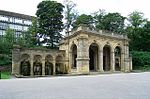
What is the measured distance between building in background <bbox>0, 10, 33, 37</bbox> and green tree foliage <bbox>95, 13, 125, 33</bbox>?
31427mm

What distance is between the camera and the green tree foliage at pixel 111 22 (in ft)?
185

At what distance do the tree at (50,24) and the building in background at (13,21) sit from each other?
29608 mm

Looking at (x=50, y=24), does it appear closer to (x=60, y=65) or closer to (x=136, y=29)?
(x=60, y=65)

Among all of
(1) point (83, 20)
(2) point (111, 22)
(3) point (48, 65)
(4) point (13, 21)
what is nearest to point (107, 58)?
(3) point (48, 65)

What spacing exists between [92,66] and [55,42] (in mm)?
10362

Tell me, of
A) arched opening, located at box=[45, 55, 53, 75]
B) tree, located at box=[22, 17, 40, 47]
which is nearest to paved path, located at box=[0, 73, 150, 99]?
arched opening, located at box=[45, 55, 53, 75]

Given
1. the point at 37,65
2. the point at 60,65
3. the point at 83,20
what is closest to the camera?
the point at 37,65

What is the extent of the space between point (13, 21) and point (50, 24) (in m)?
35.6

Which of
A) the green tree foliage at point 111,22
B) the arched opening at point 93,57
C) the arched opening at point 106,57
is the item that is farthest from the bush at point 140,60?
the arched opening at point 93,57

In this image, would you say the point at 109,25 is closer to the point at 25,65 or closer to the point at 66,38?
the point at 66,38

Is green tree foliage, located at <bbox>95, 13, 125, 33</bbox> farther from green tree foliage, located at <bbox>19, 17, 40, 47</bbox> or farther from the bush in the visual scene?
green tree foliage, located at <bbox>19, 17, 40, 47</bbox>

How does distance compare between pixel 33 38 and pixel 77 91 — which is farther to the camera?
pixel 33 38

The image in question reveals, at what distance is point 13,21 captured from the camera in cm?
8062

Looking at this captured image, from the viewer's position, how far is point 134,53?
52.4 m
